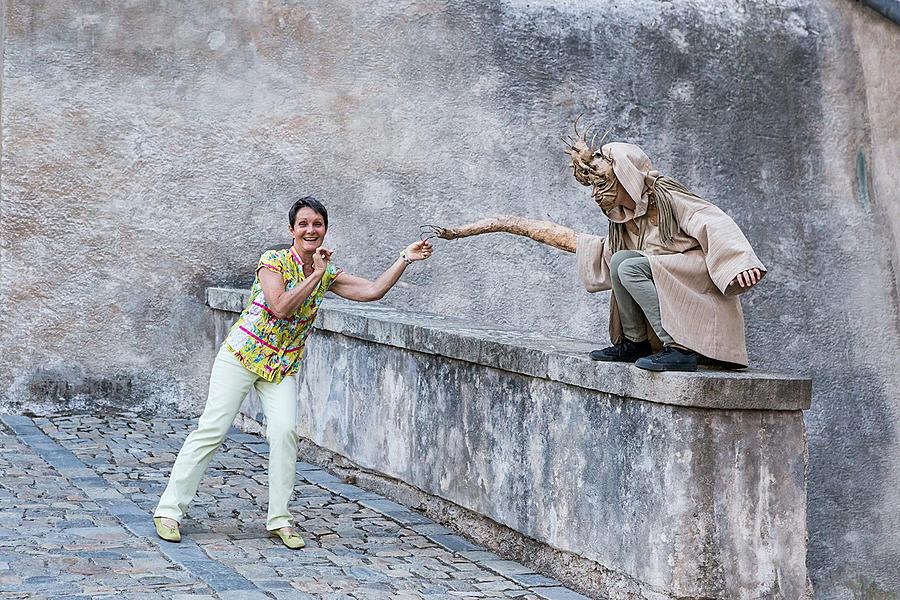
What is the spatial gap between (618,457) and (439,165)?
5774 millimetres

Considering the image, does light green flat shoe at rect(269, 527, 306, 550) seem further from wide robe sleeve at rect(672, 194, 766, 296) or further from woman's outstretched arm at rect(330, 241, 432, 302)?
wide robe sleeve at rect(672, 194, 766, 296)

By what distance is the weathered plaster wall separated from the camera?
9.39 m

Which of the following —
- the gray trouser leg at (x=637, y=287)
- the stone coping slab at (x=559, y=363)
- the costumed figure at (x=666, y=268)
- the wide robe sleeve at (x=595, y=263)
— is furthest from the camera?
the wide robe sleeve at (x=595, y=263)

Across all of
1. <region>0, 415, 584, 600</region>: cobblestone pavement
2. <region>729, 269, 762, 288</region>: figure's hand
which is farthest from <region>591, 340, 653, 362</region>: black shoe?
<region>0, 415, 584, 600</region>: cobblestone pavement

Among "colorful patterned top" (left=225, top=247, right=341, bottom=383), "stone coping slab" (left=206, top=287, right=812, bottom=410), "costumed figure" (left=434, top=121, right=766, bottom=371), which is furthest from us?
"colorful patterned top" (left=225, top=247, right=341, bottom=383)

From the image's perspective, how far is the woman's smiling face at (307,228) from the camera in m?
5.68

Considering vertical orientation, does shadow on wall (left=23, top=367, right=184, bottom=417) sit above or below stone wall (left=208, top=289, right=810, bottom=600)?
below

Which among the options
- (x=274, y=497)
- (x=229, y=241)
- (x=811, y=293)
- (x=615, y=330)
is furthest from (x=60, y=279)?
(x=811, y=293)

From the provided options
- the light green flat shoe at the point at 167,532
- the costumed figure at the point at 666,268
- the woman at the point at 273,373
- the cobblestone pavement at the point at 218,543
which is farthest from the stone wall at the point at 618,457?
the light green flat shoe at the point at 167,532

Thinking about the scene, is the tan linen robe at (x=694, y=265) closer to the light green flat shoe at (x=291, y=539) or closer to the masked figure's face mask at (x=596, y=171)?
the masked figure's face mask at (x=596, y=171)

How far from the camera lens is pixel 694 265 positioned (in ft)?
15.9

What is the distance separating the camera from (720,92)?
11.1 metres

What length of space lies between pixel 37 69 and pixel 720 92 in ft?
18.5

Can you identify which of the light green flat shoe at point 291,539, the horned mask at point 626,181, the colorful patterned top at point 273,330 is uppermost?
the horned mask at point 626,181
